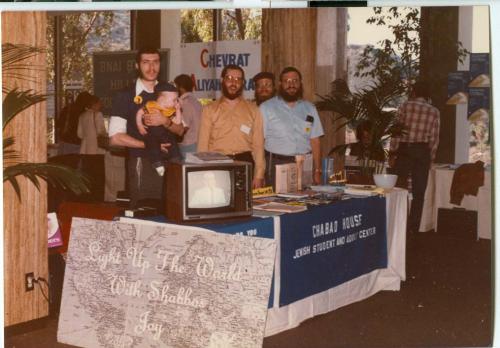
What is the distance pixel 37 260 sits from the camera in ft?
15.8

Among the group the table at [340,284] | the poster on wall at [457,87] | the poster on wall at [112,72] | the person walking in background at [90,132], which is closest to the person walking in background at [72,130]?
the person walking in background at [90,132]

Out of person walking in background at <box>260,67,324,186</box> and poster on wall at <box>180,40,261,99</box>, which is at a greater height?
poster on wall at <box>180,40,261,99</box>

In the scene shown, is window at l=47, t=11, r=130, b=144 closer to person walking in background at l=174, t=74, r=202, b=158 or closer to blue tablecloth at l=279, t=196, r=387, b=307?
person walking in background at l=174, t=74, r=202, b=158

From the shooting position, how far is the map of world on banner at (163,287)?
12.6 ft

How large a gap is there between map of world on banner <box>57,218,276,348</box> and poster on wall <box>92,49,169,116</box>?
5376 mm

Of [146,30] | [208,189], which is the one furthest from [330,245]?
[146,30]

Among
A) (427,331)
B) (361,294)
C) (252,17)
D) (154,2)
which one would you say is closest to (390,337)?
(427,331)

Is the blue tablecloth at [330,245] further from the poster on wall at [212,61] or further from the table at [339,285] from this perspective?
the poster on wall at [212,61]

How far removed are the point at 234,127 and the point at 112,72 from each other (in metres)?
4.08

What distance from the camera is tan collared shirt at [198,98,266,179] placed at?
5855 mm

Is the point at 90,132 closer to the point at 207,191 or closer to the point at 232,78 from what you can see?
the point at 232,78

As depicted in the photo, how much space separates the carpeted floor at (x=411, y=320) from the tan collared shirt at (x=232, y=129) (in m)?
1.20

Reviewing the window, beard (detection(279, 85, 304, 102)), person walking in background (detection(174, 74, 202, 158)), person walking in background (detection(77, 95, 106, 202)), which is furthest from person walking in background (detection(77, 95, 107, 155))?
beard (detection(279, 85, 304, 102))

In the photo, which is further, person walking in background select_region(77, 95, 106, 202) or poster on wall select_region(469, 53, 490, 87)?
person walking in background select_region(77, 95, 106, 202)
